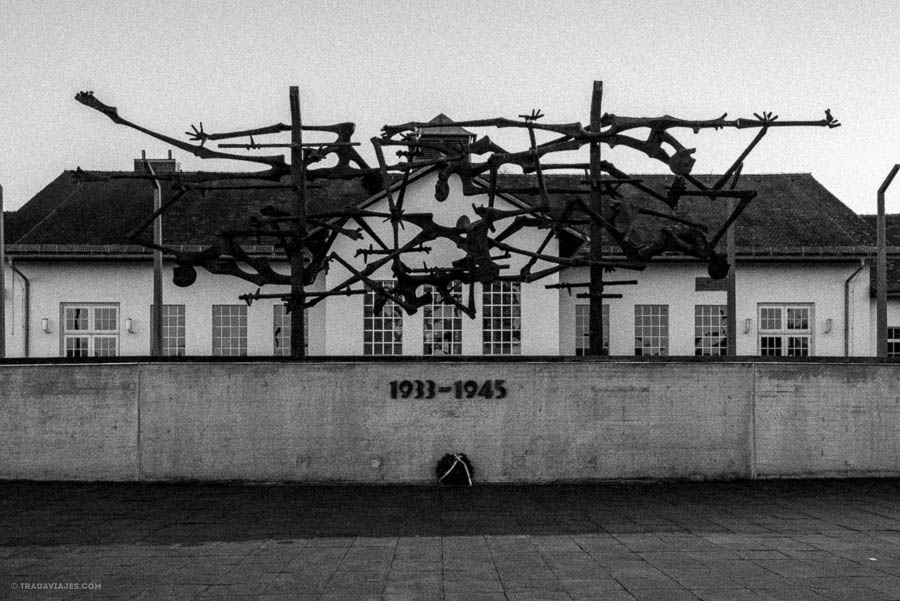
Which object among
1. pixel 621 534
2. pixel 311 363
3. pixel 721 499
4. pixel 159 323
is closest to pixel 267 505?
pixel 311 363

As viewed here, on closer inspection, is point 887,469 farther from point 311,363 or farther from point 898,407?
point 311,363

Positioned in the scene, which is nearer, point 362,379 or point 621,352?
point 362,379

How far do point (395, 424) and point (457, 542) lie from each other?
207 inches

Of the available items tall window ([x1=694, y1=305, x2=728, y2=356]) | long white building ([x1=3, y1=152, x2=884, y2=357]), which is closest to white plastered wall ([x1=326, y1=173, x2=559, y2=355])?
long white building ([x1=3, y1=152, x2=884, y2=357])

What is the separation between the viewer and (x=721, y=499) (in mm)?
13625

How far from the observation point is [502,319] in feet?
82.3

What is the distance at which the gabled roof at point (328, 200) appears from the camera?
28.4 metres

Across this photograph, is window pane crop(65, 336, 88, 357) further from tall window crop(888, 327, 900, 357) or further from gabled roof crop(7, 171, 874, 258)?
tall window crop(888, 327, 900, 357)

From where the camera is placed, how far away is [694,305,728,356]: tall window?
2703cm

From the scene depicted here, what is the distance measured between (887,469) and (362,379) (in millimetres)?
8645

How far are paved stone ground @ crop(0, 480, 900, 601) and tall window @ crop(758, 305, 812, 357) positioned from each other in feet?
Result: 41.6

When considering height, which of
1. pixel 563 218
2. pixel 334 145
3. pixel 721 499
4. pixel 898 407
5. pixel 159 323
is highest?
pixel 334 145

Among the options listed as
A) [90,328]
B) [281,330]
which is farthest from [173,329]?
[281,330]

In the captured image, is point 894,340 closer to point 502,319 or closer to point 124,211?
point 502,319
